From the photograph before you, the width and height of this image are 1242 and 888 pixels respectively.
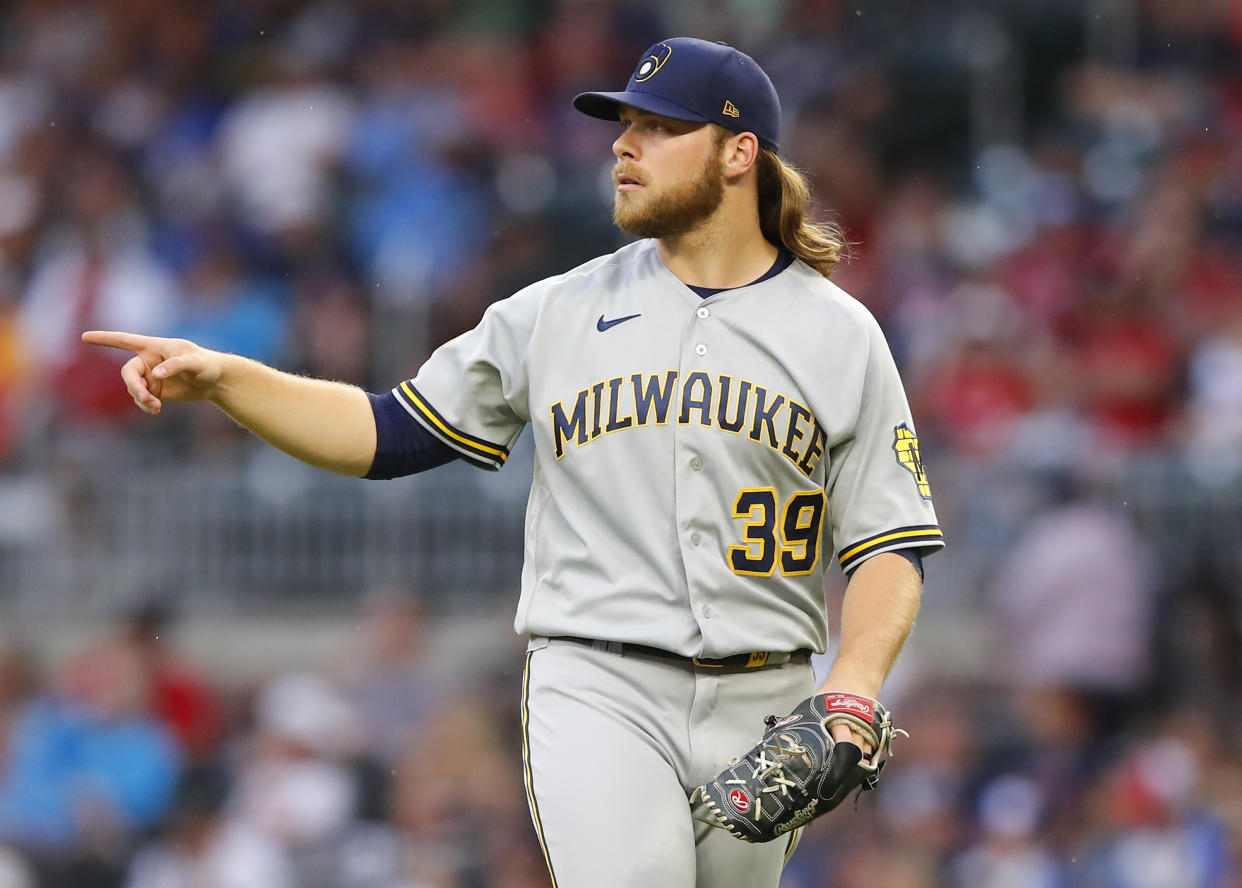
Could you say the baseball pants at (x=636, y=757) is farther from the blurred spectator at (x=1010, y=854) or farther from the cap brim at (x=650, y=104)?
the blurred spectator at (x=1010, y=854)

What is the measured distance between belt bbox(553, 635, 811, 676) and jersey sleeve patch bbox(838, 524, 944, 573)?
24 centimetres

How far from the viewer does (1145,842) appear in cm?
724

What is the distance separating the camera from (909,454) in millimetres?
3949

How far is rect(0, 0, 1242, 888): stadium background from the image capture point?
7793 millimetres

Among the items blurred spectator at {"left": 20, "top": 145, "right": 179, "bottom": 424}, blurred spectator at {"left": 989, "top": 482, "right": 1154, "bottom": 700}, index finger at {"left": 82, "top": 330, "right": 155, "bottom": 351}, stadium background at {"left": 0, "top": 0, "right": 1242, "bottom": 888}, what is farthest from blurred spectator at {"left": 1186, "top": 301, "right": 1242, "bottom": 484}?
index finger at {"left": 82, "top": 330, "right": 155, "bottom": 351}

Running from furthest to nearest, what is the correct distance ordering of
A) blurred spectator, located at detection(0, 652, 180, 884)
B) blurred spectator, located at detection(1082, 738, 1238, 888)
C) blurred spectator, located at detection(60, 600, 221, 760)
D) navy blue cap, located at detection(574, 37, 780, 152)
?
blurred spectator, located at detection(60, 600, 221, 760) → blurred spectator, located at detection(0, 652, 180, 884) → blurred spectator, located at detection(1082, 738, 1238, 888) → navy blue cap, located at detection(574, 37, 780, 152)

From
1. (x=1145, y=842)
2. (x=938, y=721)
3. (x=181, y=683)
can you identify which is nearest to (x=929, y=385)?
(x=938, y=721)

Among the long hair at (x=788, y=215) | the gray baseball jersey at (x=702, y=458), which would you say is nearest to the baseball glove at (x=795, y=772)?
the gray baseball jersey at (x=702, y=458)

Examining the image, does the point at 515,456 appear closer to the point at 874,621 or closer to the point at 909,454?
the point at 909,454

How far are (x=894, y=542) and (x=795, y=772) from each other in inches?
21.3

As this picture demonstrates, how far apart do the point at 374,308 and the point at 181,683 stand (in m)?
2.11

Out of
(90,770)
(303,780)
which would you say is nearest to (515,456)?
(303,780)

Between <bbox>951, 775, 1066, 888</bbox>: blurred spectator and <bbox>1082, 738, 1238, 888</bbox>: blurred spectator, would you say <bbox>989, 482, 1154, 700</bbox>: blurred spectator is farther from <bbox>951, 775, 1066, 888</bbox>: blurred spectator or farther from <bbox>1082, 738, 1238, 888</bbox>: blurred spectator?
<bbox>951, 775, 1066, 888</bbox>: blurred spectator

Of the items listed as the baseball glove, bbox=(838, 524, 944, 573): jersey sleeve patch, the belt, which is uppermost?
bbox=(838, 524, 944, 573): jersey sleeve patch
